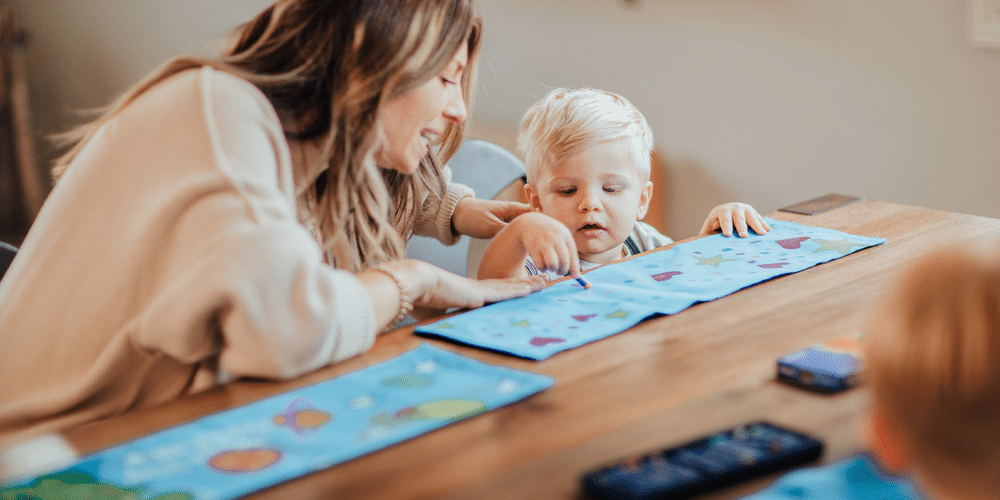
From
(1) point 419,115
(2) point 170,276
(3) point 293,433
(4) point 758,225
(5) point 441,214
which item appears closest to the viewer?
(3) point 293,433

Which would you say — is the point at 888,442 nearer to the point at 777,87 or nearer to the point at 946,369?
the point at 946,369

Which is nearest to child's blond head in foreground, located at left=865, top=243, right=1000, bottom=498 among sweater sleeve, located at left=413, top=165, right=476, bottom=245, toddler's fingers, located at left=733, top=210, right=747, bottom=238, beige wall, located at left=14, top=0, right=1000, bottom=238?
toddler's fingers, located at left=733, top=210, right=747, bottom=238

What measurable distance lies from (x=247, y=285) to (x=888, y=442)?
1.65ft

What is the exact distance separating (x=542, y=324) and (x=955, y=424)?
539 millimetres

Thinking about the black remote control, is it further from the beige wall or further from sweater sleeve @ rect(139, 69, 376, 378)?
the beige wall

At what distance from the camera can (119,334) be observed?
0.83 m

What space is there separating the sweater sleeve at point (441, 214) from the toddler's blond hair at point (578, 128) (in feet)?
0.53

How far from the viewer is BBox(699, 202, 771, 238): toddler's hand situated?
1.29m

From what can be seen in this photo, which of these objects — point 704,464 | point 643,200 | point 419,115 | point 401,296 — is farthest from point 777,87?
point 704,464

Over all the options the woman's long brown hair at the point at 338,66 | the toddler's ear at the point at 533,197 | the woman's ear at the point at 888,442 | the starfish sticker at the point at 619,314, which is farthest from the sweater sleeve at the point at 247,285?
the toddler's ear at the point at 533,197

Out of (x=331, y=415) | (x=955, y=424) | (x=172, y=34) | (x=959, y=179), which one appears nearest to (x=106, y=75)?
(x=172, y=34)

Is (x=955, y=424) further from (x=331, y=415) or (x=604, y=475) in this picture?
(x=331, y=415)

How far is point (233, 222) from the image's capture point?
772 millimetres

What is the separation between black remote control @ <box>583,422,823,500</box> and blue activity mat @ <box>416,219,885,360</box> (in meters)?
0.24
